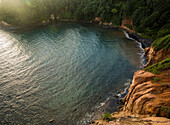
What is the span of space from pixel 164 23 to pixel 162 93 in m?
53.6

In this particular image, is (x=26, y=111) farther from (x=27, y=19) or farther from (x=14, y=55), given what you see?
(x=27, y=19)

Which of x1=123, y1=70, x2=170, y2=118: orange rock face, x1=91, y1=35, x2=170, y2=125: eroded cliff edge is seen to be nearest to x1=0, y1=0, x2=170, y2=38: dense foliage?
x1=91, y1=35, x2=170, y2=125: eroded cliff edge

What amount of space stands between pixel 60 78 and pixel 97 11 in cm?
8420

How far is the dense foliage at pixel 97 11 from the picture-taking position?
5194 centimetres

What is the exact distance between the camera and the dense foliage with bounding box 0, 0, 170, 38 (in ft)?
170

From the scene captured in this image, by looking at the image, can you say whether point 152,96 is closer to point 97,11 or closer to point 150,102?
point 150,102

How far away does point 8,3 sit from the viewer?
8912 centimetres

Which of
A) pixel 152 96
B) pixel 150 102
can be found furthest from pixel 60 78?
pixel 152 96

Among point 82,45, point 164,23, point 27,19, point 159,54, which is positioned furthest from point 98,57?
point 27,19

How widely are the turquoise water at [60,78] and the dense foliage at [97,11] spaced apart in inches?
756

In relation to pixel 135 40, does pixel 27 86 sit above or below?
below

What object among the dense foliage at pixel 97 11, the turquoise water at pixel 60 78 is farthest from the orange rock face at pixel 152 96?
the dense foliage at pixel 97 11

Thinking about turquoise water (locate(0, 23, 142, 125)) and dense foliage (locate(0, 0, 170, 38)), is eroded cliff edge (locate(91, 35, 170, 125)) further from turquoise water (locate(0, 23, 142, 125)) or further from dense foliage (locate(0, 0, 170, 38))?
dense foliage (locate(0, 0, 170, 38))

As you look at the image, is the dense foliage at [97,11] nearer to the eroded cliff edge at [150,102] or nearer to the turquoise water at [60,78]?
the turquoise water at [60,78]
